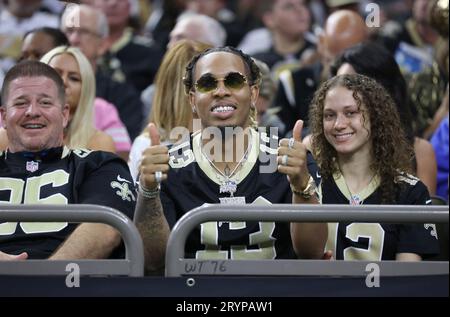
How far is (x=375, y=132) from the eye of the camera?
14.8 ft

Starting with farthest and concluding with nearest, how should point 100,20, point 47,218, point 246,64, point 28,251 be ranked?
point 100,20, point 246,64, point 28,251, point 47,218

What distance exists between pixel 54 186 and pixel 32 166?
0.15m

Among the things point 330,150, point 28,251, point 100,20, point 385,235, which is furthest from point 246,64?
point 100,20

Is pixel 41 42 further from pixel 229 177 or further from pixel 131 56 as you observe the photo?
pixel 229 177

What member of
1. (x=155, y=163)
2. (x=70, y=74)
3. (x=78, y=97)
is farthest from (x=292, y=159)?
(x=70, y=74)

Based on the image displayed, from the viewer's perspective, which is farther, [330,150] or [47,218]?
[330,150]

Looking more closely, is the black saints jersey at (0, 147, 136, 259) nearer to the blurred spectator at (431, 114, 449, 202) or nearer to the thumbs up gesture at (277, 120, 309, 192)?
the thumbs up gesture at (277, 120, 309, 192)

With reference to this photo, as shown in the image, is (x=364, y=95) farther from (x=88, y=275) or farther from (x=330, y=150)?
(x=88, y=275)

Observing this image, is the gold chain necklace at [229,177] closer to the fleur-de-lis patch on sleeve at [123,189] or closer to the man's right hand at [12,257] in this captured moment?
the fleur-de-lis patch on sleeve at [123,189]

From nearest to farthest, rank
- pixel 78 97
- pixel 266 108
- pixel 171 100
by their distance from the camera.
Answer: pixel 171 100 → pixel 78 97 → pixel 266 108

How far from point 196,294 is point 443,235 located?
1.47 meters

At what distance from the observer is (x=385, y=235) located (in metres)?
4.32
